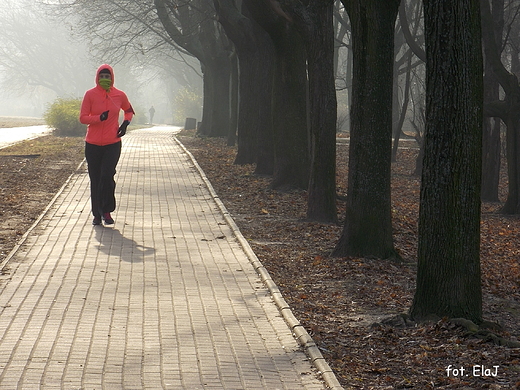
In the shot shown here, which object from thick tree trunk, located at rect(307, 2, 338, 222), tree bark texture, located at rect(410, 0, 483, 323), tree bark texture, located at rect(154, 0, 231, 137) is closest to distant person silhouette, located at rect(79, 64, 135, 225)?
thick tree trunk, located at rect(307, 2, 338, 222)

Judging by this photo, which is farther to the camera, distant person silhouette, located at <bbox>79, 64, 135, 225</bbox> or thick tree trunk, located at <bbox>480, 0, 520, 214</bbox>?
thick tree trunk, located at <bbox>480, 0, 520, 214</bbox>

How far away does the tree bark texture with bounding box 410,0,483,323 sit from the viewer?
20.3 ft

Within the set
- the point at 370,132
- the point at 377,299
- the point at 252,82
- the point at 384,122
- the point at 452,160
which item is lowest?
the point at 377,299

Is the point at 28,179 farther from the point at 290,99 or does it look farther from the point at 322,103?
the point at 322,103

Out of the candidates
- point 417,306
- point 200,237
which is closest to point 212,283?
point 417,306

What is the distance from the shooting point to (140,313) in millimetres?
6605

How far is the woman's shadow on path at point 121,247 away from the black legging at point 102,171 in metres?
0.48

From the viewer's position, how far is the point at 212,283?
780cm

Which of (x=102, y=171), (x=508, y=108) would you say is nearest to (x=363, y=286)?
(x=102, y=171)

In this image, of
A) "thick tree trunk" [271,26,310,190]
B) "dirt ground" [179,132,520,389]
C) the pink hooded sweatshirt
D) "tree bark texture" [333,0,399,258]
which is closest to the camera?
"dirt ground" [179,132,520,389]

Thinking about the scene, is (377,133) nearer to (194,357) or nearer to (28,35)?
(194,357)

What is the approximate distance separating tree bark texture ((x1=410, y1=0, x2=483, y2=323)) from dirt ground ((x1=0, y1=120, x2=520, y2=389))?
37 centimetres

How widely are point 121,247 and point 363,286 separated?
2.97 m

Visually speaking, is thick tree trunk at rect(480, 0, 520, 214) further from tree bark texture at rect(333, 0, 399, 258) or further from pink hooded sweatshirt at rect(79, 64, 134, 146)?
pink hooded sweatshirt at rect(79, 64, 134, 146)
